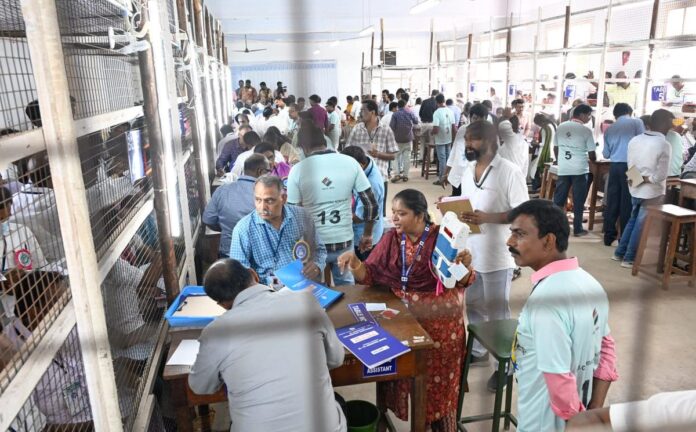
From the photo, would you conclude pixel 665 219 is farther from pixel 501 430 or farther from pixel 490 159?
pixel 501 430

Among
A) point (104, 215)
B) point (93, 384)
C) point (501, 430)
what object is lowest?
point (501, 430)

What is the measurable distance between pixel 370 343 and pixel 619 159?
12.0ft

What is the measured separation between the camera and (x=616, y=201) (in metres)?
4.73

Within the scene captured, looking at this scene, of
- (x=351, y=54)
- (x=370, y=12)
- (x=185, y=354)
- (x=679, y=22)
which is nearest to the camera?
(x=185, y=354)

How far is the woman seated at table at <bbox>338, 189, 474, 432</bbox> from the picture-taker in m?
2.17

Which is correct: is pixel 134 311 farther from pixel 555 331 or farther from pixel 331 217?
pixel 555 331

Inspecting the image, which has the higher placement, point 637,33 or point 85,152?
point 637,33

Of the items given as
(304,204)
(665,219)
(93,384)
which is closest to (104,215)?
(93,384)

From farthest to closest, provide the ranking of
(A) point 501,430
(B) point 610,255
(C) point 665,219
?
(B) point 610,255 → (C) point 665,219 → (A) point 501,430

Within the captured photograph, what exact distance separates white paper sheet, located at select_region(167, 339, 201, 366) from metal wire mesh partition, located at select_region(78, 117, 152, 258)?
1.60ft

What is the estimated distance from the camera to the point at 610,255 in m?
4.67

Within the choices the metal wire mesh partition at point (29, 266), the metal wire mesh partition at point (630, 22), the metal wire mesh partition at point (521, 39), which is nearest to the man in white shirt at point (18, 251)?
the metal wire mesh partition at point (29, 266)

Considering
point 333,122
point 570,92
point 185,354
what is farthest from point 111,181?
point 570,92

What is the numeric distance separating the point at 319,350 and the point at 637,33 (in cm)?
738
